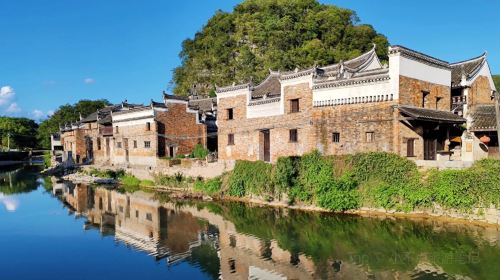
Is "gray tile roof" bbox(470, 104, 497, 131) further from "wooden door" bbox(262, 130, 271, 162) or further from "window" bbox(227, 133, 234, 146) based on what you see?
"window" bbox(227, 133, 234, 146)

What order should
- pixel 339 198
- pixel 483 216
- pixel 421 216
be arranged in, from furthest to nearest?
pixel 339 198 → pixel 421 216 → pixel 483 216

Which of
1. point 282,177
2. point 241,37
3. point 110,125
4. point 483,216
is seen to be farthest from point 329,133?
point 241,37

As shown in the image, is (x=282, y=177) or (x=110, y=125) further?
(x=110, y=125)

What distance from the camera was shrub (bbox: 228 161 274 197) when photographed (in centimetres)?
1940

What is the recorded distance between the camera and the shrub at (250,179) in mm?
19402

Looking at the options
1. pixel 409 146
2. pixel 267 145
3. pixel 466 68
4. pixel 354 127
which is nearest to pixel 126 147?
pixel 267 145

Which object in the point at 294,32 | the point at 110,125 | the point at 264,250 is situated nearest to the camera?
the point at 264,250

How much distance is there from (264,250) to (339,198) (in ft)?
16.8

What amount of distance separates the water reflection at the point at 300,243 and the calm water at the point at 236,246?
3 cm

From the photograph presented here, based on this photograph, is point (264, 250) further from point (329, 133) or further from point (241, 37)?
point (241, 37)

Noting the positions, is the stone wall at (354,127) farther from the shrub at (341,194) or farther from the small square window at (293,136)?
the shrub at (341,194)

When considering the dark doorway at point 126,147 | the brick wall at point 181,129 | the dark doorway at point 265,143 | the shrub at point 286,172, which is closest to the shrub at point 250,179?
the shrub at point 286,172

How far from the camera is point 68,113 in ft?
199

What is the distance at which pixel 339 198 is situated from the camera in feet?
54.5
